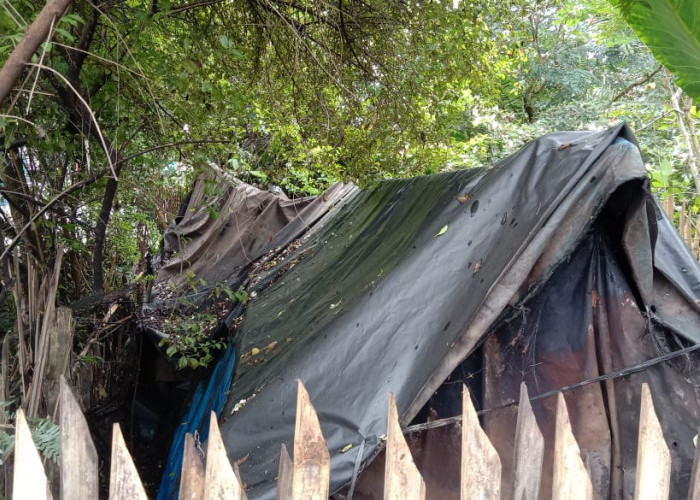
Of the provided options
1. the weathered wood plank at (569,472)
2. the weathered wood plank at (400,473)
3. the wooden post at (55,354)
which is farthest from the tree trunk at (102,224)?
the weathered wood plank at (569,472)

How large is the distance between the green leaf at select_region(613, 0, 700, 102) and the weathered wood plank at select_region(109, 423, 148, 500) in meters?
1.53

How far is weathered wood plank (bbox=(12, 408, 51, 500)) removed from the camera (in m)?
0.87

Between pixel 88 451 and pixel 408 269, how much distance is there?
150cm

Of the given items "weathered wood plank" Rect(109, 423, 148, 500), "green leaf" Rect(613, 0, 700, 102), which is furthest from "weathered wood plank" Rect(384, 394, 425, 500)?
"green leaf" Rect(613, 0, 700, 102)

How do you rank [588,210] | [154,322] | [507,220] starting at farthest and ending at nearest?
[154,322], [507,220], [588,210]

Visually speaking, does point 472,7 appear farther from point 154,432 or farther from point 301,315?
point 154,432

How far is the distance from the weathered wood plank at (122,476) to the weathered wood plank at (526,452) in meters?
0.75

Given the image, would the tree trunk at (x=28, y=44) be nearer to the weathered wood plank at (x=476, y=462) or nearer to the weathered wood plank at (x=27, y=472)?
the weathered wood plank at (x=27, y=472)

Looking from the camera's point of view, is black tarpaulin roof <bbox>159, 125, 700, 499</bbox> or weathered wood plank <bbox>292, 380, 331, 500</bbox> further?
black tarpaulin roof <bbox>159, 125, 700, 499</bbox>

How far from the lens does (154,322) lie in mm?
4539

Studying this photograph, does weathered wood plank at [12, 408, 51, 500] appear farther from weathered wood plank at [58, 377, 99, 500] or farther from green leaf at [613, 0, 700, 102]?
green leaf at [613, 0, 700, 102]

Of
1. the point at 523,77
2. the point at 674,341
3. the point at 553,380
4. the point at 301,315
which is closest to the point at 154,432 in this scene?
the point at 301,315

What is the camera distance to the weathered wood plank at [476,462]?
1.06m

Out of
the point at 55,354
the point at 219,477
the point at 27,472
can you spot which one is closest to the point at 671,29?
the point at 219,477
